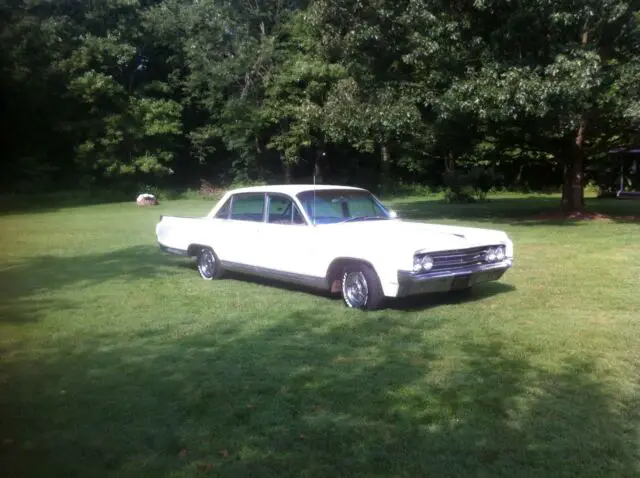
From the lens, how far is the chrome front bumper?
7184 mm

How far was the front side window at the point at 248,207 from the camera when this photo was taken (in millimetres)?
9227

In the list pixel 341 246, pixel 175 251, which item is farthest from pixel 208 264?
pixel 341 246

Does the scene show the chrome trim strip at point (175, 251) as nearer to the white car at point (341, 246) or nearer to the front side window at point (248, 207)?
the white car at point (341, 246)

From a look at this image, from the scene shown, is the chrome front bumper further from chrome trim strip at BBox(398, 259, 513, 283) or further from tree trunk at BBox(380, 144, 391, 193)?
tree trunk at BBox(380, 144, 391, 193)

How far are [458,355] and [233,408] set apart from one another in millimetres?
2165

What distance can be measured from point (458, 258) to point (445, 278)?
37cm

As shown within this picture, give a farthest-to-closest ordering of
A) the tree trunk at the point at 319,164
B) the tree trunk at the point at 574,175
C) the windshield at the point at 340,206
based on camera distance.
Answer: the tree trunk at the point at 319,164 → the tree trunk at the point at 574,175 → the windshield at the point at 340,206

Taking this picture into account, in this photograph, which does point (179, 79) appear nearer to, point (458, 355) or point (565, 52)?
point (565, 52)

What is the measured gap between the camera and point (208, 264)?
32.9 ft

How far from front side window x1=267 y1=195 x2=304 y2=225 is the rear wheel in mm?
1338

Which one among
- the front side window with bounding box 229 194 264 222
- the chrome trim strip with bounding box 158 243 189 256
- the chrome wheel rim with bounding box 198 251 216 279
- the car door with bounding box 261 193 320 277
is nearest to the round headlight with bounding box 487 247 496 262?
the car door with bounding box 261 193 320 277

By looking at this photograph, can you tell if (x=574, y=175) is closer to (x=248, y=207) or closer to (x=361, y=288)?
(x=248, y=207)

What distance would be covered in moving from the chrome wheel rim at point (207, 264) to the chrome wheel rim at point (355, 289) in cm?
272

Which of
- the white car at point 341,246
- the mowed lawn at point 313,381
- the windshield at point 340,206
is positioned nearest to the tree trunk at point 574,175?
the mowed lawn at point 313,381
